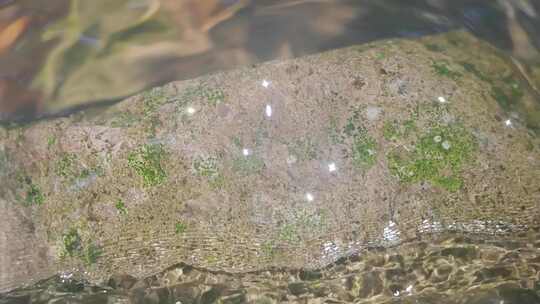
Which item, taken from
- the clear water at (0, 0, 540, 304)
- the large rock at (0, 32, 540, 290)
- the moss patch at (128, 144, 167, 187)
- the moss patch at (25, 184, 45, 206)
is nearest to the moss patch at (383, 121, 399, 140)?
the large rock at (0, 32, 540, 290)

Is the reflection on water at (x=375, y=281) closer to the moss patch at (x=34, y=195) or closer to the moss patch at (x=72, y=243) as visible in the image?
the moss patch at (x=72, y=243)

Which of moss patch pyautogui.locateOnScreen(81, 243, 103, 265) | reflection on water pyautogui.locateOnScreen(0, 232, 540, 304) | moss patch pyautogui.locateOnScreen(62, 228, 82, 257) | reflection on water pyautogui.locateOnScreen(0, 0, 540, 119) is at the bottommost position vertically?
reflection on water pyautogui.locateOnScreen(0, 232, 540, 304)

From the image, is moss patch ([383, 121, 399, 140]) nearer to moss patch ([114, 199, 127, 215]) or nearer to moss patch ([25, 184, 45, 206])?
moss patch ([114, 199, 127, 215])

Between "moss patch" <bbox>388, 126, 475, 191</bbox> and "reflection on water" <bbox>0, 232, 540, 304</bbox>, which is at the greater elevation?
"moss patch" <bbox>388, 126, 475, 191</bbox>

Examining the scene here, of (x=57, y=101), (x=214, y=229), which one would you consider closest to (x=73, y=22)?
(x=57, y=101)

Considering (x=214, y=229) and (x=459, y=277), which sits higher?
(x=214, y=229)

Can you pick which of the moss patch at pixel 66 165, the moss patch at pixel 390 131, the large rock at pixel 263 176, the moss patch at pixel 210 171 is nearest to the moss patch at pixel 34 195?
the large rock at pixel 263 176

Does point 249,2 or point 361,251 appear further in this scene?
point 249,2

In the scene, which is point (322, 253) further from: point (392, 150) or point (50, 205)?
point (50, 205)

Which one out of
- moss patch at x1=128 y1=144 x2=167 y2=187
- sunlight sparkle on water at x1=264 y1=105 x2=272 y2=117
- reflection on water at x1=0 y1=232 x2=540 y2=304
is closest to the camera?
reflection on water at x1=0 y1=232 x2=540 y2=304
